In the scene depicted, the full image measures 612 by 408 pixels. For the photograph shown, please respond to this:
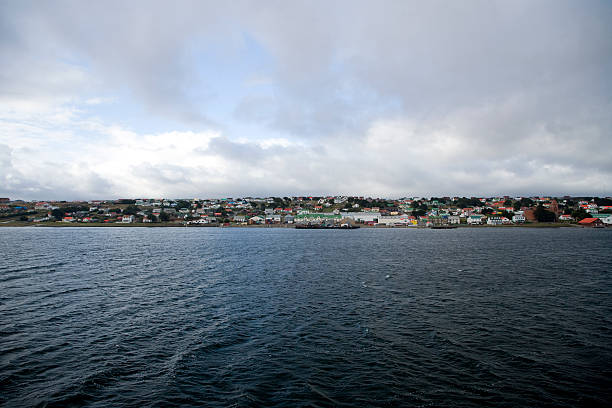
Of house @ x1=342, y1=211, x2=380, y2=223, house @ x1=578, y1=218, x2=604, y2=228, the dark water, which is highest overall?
house @ x1=342, y1=211, x2=380, y2=223

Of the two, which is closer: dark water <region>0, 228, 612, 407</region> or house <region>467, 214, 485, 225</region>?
dark water <region>0, 228, 612, 407</region>

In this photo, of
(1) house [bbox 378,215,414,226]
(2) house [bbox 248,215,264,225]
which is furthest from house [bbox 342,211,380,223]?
(2) house [bbox 248,215,264,225]

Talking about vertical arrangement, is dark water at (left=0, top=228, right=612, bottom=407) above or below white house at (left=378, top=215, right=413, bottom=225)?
below

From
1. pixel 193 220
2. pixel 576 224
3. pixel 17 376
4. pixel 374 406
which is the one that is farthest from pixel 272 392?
pixel 193 220

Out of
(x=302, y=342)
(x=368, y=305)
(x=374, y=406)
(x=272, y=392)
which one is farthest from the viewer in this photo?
(x=368, y=305)

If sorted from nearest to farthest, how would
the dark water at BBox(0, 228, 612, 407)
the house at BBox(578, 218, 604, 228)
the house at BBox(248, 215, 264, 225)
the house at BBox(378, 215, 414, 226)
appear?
the dark water at BBox(0, 228, 612, 407), the house at BBox(578, 218, 604, 228), the house at BBox(378, 215, 414, 226), the house at BBox(248, 215, 264, 225)

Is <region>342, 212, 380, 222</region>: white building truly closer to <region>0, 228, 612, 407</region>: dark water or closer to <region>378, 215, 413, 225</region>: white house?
<region>378, 215, 413, 225</region>: white house

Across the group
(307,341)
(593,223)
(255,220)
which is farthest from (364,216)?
(307,341)

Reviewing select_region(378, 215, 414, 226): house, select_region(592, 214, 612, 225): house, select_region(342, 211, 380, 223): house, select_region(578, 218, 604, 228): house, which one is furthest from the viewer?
select_region(342, 211, 380, 223): house

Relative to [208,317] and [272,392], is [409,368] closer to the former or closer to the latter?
[272,392]
